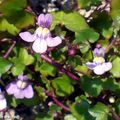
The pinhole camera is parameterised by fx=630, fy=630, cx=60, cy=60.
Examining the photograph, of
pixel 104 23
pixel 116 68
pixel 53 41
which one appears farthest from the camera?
pixel 104 23

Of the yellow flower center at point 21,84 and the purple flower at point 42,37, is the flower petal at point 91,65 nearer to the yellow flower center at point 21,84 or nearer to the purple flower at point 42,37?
the purple flower at point 42,37

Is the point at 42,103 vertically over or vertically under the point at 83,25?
under

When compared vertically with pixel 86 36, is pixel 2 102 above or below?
below

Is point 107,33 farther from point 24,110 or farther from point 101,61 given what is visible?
point 24,110

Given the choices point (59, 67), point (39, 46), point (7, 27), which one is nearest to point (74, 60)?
point (59, 67)

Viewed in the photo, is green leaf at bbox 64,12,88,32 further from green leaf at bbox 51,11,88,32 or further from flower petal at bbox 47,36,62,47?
flower petal at bbox 47,36,62,47

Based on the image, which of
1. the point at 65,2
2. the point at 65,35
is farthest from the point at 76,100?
the point at 65,2

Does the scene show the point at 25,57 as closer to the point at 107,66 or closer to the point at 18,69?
the point at 18,69

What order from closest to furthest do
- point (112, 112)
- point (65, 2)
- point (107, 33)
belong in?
point (112, 112), point (107, 33), point (65, 2)

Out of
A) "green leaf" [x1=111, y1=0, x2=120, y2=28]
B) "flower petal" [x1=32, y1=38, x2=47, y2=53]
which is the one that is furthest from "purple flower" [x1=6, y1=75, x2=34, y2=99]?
"green leaf" [x1=111, y1=0, x2=120, y2=28]
